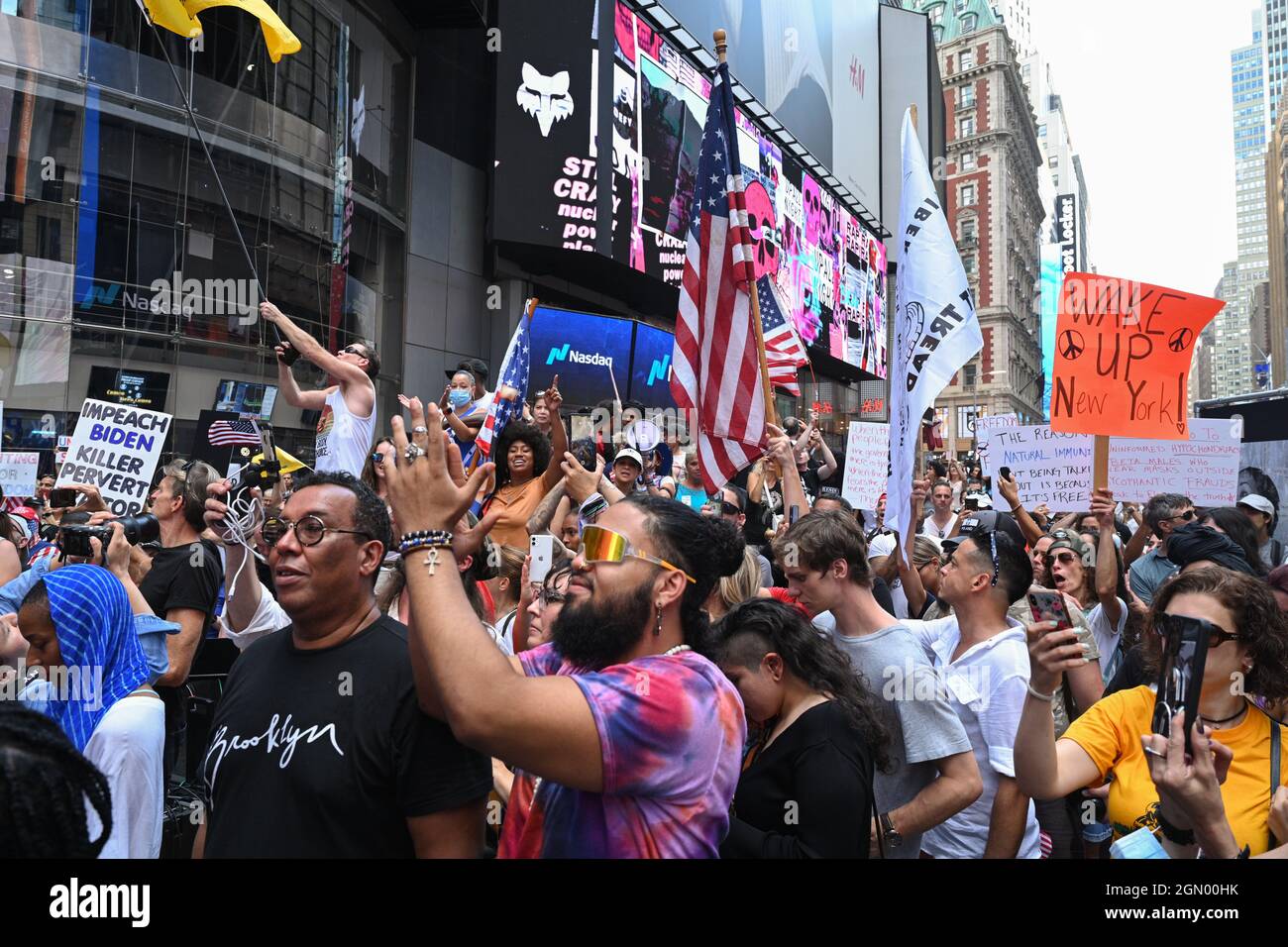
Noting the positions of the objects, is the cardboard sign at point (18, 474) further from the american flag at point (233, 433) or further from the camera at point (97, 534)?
the camera at point (97, 534)

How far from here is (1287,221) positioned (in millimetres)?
73375

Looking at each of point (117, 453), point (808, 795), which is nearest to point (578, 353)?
point (117, 453)

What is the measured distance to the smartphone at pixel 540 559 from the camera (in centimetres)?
371

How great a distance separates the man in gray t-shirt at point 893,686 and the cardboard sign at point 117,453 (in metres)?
4.16

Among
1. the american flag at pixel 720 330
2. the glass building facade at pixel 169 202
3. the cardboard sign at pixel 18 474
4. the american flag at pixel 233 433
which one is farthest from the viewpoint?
the glass building facade at pixel 169 202

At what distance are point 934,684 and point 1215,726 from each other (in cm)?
90

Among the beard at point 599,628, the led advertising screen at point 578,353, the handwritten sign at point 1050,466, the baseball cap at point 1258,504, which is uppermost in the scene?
the led advertising screen at point 578,353

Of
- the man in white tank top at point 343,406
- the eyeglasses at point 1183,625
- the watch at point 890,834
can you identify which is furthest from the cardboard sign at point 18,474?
the eyeglasses at point 1183,625

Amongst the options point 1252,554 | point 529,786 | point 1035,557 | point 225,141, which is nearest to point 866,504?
point 1035,557

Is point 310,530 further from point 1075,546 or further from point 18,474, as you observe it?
point 18,474

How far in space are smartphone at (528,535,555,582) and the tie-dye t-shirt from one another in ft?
5.33

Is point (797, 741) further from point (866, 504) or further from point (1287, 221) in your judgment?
point (1287, 221)

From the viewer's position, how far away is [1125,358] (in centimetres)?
573
